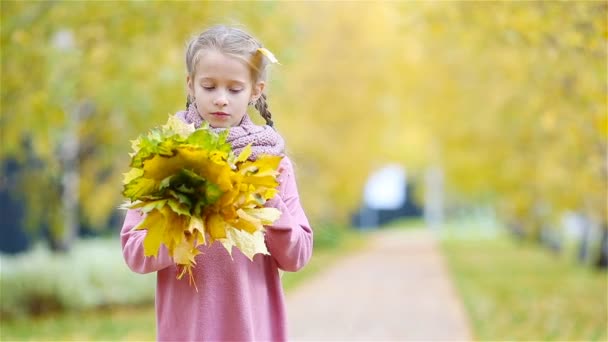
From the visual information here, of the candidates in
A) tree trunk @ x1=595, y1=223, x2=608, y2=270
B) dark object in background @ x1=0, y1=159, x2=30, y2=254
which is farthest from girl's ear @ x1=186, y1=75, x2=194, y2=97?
tree trunk @ x1=595, y1=223, x2=608, y2=270

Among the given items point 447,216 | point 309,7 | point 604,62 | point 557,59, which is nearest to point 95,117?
point 557,59

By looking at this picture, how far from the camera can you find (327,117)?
2217 centimetres

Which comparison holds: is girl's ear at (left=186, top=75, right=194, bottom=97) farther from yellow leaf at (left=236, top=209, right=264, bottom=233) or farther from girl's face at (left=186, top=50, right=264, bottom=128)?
yellow leaf at (left=236, top=209, right=264, bottom=233)

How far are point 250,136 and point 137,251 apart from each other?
18.7 inches

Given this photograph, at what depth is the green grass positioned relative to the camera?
9945 millimetres

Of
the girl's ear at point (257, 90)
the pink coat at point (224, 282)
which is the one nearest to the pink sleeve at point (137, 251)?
the pink coat at point (224, 282)

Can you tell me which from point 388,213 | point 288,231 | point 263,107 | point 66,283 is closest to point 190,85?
point 263,107

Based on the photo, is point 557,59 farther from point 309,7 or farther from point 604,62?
point 309,7

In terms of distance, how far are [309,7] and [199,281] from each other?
735 inches

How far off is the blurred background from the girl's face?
0.43 metres

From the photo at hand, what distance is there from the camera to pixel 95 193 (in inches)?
545

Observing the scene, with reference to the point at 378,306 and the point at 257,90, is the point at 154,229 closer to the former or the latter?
the point at 257,90

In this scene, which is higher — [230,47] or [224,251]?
[230,47]

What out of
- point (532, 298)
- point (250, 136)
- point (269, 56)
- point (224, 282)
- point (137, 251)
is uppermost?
point (269, 56)
